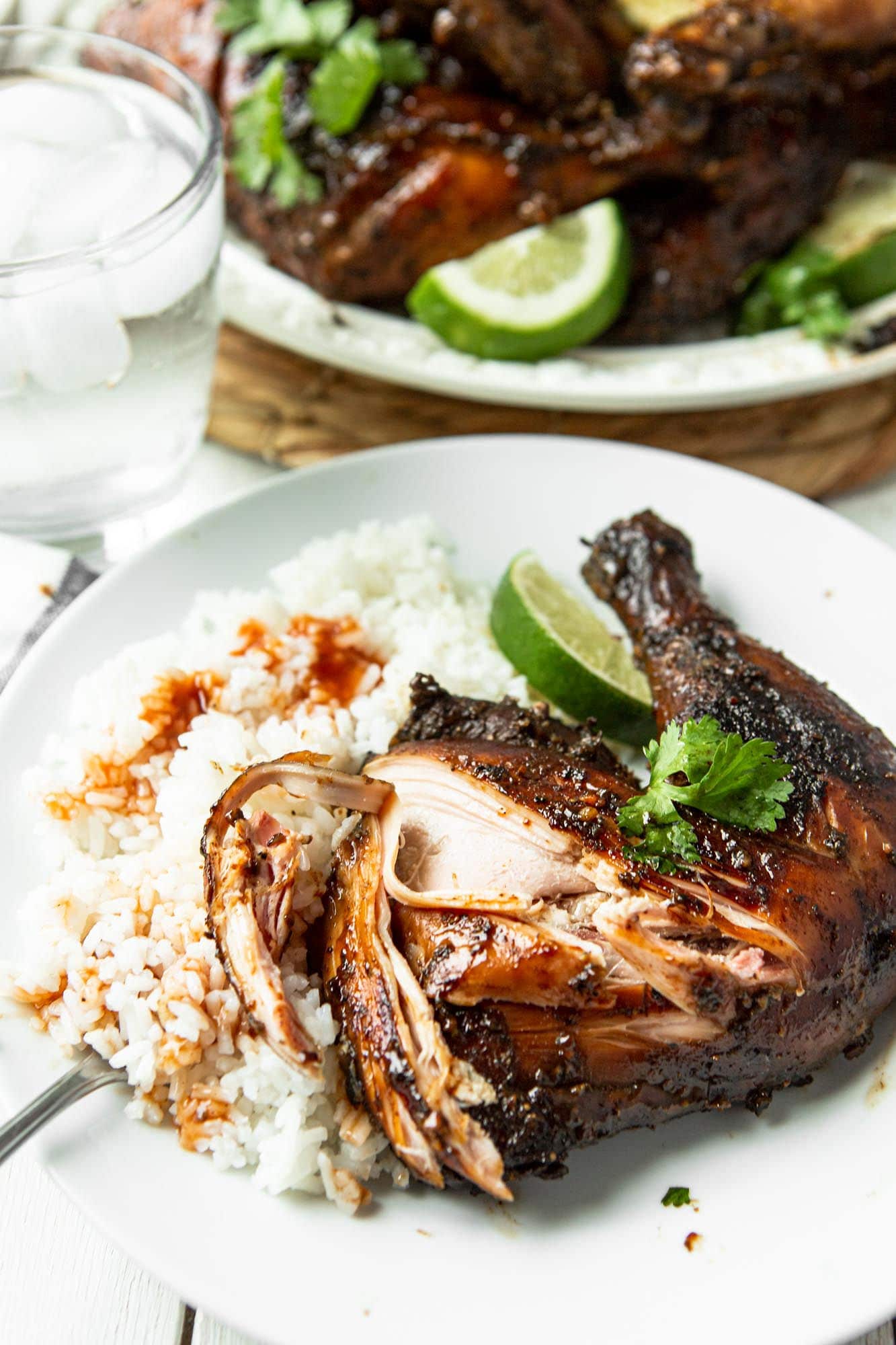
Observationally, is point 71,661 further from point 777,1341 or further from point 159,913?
point 777,1341

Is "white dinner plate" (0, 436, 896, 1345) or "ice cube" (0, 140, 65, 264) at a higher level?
"ice cube" (0, 140, 65, 264)

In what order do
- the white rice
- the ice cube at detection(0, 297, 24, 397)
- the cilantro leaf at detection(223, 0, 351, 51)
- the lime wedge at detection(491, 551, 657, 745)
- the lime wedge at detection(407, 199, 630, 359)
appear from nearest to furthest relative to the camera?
1. the white rice
2. the lime wedge at detection(491, 551, 657, 745)
3. the ice cube at detection(0, 297, 24, 397)
4. the lime wedge at detection(407, 199, 630, 359)
5. the cilantro leaf at detection(223, 0, 351, 51)

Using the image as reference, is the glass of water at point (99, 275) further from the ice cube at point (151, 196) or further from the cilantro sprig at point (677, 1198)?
the cilantro sprig at point (677, 1198)

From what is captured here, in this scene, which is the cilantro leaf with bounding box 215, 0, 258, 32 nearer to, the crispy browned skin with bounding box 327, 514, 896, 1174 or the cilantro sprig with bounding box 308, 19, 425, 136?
the cilantro sprig with bounding box 308, 19, 425, 136

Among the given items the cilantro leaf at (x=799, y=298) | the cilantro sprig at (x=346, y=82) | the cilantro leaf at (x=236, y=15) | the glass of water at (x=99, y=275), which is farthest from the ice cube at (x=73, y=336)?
the cilantro leaf at (x=799, y=298)

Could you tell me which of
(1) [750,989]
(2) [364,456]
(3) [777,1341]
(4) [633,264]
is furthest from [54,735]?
(4) [633,264]

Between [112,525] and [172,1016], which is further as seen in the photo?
[112,525]

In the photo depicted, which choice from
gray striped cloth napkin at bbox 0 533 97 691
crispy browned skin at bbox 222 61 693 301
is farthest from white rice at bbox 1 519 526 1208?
crispy browned skin at bbox 222 61 693 301
